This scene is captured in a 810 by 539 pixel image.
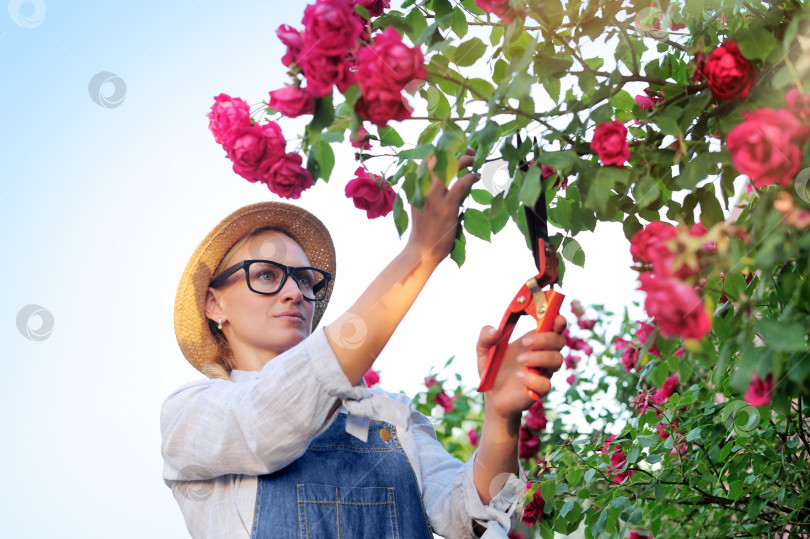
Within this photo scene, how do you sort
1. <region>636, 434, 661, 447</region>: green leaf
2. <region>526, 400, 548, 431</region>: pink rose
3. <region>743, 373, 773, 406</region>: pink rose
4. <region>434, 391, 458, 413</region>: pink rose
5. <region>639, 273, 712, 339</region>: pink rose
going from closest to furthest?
<region>639, 273, 712, 339</region>: pink rose
<region>743, 373, 773, 406</region>: pink rose
<region>636, 434, 661, 447</region>: green leaf
<region>526, 400, 548, 431</region>: pink rose
<region>434, 391, 458, 413</region>: pink rose

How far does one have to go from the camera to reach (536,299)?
1.33m

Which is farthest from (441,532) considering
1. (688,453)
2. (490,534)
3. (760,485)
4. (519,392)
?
(760,485)

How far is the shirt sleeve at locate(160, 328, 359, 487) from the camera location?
4.83 ft

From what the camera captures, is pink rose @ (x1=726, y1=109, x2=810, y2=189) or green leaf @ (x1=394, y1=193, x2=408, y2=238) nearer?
pink rose @ (x1=726, y1=109, x2=810, y2=189)

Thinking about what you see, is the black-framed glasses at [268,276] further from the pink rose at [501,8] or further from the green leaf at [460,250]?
the pink rose at [501,8]

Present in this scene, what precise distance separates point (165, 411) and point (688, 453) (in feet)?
5.25

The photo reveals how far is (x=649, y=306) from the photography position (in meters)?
0.90

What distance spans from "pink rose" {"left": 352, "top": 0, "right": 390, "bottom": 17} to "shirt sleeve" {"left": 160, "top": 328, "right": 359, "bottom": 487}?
659 millimetres

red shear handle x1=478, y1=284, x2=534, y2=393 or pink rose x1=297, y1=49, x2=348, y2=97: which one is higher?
pink rose x1=297, y1=49, x2=348, y2=97

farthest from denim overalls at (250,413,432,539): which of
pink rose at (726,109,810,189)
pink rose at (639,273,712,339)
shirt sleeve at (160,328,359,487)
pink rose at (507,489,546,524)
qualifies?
pink rose at (726,109,810,189)

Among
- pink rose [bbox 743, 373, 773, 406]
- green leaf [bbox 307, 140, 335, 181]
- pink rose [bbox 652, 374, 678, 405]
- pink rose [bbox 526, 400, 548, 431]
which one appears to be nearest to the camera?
pink rose [bbox 743, 373, 773, 406]

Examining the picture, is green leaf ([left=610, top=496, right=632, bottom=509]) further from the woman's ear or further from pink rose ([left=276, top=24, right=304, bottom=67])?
pink rose ([left=276, top=24, right=304, bottom=67])

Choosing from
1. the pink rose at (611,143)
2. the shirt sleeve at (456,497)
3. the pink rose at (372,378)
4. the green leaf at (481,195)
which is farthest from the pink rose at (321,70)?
the pink rose at (372,378)

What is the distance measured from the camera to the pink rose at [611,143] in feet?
4.22
